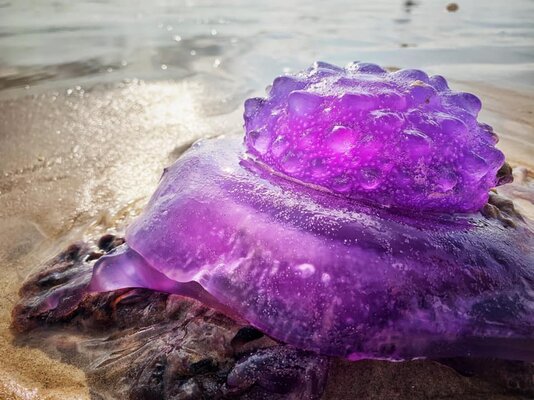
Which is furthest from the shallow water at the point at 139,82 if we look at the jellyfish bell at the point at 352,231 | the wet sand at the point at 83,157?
the jellyfish bell at the point at 352,231

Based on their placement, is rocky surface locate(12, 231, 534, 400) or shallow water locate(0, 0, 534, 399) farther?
shallow water locate(0, 0, 534, 399)

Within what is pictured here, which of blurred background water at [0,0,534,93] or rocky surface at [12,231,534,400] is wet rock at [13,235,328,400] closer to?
rocky surface at [12,231,534,400]

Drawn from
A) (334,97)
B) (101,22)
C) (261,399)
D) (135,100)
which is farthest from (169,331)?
(101,22)

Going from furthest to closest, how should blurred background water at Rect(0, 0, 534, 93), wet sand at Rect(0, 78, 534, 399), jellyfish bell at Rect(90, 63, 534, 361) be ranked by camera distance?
blurred background water at Rect(0, 0, 534, 93) → wet sand at Rect(0, 78, 534, 399) → jellyfish bell at Rect(90, 63, 534, 361)

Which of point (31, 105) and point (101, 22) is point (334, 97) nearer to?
point (31, 105)

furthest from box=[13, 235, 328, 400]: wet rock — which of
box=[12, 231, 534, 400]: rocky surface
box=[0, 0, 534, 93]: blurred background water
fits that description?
box=[0, 0, 534, 93]: blurred background water

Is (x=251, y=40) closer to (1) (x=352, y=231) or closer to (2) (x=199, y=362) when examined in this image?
(1) (x=352, y=231)

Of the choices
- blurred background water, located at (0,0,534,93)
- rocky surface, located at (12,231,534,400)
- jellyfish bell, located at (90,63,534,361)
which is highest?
jellyfish bell, located at (90,63,534,361)
